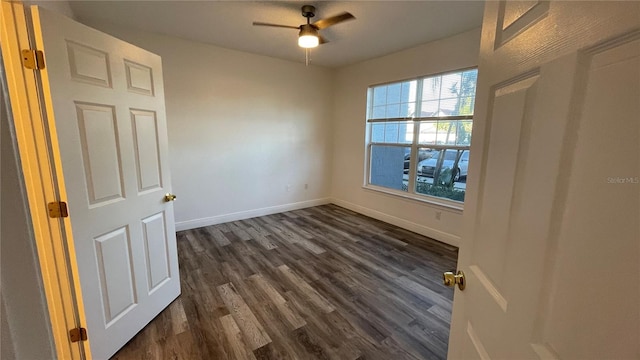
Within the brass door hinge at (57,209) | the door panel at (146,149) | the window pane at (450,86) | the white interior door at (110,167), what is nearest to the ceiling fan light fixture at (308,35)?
the white interior door at (110,167)

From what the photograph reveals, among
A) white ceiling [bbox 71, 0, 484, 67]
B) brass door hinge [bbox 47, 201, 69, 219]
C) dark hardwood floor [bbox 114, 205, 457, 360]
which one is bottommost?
dark hardwood floor [bbox 114, 205, 457, 360]

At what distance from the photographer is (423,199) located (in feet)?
12.0

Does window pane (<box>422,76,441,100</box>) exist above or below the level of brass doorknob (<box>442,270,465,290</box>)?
above

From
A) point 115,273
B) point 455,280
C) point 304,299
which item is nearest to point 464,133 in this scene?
point 304,299

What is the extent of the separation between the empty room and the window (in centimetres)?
3

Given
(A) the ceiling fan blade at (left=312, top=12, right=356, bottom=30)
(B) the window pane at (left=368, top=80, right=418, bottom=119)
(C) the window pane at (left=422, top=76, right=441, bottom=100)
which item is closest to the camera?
(A) the ceiling fan blade at (left=312, top=12, right=356, bottom=30)

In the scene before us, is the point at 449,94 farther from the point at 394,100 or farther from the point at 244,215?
the point at 244,215

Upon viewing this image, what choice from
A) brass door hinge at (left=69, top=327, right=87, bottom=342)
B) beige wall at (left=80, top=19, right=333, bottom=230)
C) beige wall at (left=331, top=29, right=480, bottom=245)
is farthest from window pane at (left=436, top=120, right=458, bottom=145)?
brass door hinge at (left=69, top=327, right=87, bottom=342)

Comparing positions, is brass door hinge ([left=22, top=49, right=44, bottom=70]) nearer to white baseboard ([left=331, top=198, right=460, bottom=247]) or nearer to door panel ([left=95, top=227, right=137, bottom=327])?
door panel ([left=95, top=227, right=137, bottom=327])

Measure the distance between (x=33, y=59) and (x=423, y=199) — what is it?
12.4 feet

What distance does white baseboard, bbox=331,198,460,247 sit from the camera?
3365 millimetres

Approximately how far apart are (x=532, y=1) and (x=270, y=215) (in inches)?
168

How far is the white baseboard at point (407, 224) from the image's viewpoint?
336cm

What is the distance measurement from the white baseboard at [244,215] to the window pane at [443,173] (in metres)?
2.03
